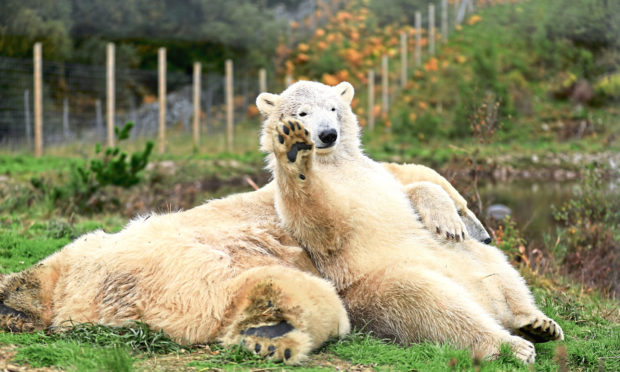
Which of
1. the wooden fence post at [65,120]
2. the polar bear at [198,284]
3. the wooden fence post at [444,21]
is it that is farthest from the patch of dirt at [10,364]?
the wooden fence post at [444,21]

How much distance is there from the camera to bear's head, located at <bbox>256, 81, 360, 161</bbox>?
4.37m

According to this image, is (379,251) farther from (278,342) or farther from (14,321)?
(14,321)

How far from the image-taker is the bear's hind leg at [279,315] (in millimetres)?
3352

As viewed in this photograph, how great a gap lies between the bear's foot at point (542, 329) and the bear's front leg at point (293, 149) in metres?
1.72

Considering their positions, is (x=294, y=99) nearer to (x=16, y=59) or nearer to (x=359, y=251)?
(x=359, y=251)

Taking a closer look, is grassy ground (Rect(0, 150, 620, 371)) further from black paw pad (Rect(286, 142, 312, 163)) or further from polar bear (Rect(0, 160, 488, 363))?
black paw pad (Rect(286, 142, 312, 163))

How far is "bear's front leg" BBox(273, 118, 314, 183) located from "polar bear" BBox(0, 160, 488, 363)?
0.53 meters

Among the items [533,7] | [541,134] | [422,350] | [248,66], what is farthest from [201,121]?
[422,350]

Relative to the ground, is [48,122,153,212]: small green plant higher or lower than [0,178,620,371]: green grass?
lower

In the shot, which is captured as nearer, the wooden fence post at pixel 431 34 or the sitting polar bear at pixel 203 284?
the sitting polar bear at pixel 203 284

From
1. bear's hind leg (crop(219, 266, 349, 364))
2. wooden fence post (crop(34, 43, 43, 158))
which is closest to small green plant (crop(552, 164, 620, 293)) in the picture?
bear's hind leg (crop(219, 266, 349, 364))

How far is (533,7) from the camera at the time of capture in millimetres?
32312

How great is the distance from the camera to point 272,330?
3.39 metres

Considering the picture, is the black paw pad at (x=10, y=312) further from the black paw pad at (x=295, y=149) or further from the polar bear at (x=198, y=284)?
the black paw pad at (x=295, y=149)
